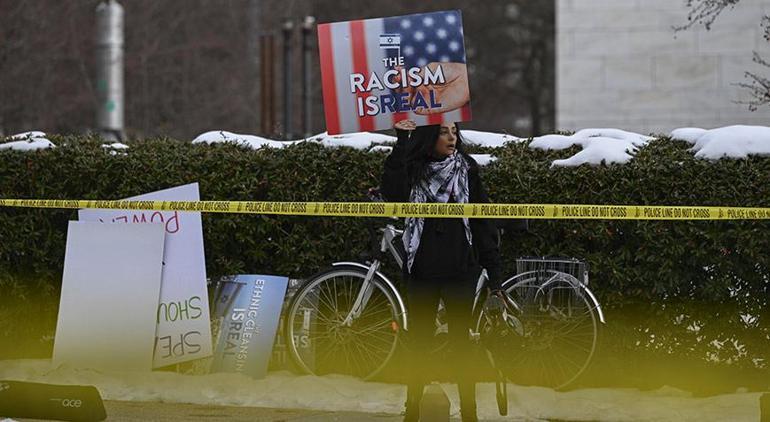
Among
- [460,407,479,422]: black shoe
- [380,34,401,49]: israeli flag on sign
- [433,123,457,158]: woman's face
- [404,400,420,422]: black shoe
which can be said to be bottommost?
[460,407,479,422]: black shoe

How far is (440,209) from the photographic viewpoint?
307 inches

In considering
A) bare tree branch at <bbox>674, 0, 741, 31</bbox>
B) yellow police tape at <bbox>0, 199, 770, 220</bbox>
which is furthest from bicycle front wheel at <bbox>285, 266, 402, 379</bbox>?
bare tree branch at <bbox>674, 0, 741, 31</bbox>

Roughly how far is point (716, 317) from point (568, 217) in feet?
3.94

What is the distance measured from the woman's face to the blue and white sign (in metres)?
2.01

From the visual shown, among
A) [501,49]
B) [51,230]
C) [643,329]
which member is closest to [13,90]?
[51,230]

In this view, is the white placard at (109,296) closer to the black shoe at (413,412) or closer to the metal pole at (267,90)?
the black shoe at (413,412)

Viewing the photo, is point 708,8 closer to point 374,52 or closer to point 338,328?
point 338,328

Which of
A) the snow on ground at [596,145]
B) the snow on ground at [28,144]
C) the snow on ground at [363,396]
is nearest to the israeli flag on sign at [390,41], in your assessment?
the snow on ground at [596,145]

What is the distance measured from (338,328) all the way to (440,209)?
5.68 feet

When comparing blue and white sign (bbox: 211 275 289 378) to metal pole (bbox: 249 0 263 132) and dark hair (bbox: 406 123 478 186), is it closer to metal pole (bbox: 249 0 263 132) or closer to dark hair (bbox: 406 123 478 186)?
dark hair (bbox: 406 123 478 186)

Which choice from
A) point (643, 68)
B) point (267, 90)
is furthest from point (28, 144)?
point (267, 90)

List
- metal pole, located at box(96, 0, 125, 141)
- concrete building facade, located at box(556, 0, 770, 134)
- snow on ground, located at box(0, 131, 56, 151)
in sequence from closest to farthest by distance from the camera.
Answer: snow on ground, located at box(0, 131, 56, 151) → concrete building facade, located at box(556, 0, 770, 134) → metal pole, located at box(96, 0, 125, 141)

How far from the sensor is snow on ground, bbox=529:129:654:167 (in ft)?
29.8

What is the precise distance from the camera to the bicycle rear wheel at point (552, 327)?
29.2 ft
